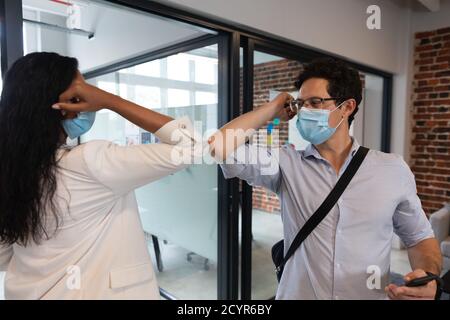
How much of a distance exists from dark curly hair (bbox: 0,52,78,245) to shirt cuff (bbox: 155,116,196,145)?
10.1 inches

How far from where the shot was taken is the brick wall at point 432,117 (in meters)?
3.55

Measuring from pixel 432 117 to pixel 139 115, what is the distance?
3.90 m

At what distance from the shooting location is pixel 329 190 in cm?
116

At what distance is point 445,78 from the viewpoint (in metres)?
3.53

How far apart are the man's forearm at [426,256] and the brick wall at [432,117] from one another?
10.00 feet

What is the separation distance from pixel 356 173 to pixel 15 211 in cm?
108

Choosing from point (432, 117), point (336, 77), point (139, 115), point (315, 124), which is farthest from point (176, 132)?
point (432, 117)

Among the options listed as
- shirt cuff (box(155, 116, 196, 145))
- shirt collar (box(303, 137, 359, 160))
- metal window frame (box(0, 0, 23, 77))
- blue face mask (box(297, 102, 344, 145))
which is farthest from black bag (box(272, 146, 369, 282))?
metal window frame (box(0, 0, 23, 77))

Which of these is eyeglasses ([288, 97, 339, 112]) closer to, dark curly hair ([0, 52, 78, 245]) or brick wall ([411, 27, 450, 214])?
dark curly hair ([0, 52, 78, 245])

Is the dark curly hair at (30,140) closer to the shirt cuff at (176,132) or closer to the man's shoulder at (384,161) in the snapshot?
the shirt cuff at (176,132)

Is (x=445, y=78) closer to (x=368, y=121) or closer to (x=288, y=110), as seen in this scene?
(x=368, y=121)

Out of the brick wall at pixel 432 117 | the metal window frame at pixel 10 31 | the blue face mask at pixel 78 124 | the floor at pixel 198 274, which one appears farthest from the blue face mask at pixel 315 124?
the brick wall at pixel 432 117

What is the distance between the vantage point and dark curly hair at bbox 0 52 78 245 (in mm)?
735

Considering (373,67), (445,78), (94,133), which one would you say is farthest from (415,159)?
(94,133)
